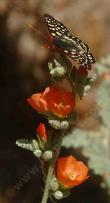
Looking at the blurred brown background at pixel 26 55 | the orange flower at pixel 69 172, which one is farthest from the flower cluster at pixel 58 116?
the blurred brown background at pixel 26 55

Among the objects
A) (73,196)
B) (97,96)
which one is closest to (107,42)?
(97,96)

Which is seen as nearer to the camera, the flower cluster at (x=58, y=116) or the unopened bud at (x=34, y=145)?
the flower cluster at (x=58, y=116)

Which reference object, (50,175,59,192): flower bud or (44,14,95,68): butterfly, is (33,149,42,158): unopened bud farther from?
(44,14,95,68): butterfly

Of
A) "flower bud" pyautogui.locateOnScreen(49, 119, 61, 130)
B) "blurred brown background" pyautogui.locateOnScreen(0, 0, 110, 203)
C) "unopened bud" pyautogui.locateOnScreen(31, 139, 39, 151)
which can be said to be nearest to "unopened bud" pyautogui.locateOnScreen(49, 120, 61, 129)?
"flower bud" pyautogui.locateOnScreen(49, 119, 61, 130)

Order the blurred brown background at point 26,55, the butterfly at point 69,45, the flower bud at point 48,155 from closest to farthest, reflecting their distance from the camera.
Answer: the butterfly at point 69,45 → the flower bud at point 48,155 → the blurred brown background at point 26,55

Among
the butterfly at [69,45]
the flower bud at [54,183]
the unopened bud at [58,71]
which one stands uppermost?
the butterfly at [69,45]

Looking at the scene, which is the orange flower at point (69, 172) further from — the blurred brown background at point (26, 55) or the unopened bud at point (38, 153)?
the blurred brown background at point (26, 55)

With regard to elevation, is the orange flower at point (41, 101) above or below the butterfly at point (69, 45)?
below
